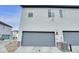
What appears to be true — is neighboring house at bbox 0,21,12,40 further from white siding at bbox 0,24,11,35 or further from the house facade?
the house facade

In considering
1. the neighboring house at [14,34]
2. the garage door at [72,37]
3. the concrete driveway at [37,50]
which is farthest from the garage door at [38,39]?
the garage door at [72,37]

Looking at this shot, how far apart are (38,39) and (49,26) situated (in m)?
0.52

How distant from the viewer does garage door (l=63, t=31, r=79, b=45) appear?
123 inches

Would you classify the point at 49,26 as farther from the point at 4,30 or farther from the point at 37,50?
the point at 4,30

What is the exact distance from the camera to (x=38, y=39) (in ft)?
10.3

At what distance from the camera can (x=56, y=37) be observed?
318cm

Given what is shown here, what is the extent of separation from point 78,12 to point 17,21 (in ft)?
6.46

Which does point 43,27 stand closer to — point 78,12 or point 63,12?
point 63,12

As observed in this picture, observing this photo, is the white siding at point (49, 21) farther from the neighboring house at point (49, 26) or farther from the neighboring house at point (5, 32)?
the neighboring house at point (5, 32)

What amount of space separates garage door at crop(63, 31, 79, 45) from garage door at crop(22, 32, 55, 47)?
41cm
